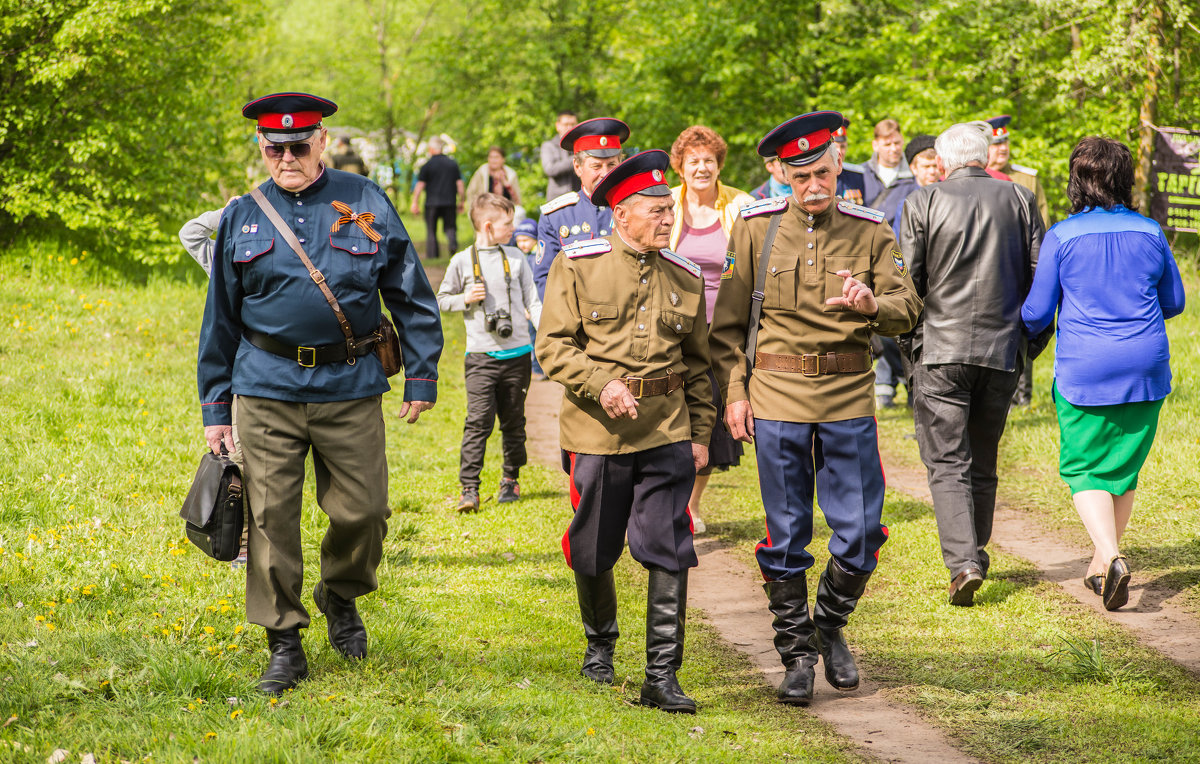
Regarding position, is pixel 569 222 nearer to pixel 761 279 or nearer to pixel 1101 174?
pixel 761 279

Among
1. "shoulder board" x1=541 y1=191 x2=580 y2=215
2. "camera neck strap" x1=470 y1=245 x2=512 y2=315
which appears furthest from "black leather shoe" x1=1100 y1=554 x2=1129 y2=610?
"camera neck strap" x1=470 y1=245 x2=512 y2=315

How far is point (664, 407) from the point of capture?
14.6ft

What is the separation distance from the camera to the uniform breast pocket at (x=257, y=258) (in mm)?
4312

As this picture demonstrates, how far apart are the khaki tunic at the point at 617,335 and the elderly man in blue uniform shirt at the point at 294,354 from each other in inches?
24.4

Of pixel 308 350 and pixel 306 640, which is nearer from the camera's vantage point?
pixel 308 350

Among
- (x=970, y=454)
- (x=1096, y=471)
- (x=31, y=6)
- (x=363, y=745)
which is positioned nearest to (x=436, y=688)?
(x=363, y=745)

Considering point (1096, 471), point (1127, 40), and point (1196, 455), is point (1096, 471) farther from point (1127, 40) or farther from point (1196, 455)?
point (1127, 40)

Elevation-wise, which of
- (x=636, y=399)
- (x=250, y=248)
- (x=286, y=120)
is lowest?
(x=636, y=399)

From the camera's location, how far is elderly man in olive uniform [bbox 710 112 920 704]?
184 inches

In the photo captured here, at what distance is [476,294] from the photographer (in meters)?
7.52

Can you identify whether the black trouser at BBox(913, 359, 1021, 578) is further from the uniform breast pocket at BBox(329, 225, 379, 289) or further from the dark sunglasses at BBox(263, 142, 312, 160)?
the dark sunglasses at BBox(263, 142, 312, 160)

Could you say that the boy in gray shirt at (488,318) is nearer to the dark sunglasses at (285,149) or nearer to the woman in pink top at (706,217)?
the woman in pink top at (706,217)

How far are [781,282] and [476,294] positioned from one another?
320 cm

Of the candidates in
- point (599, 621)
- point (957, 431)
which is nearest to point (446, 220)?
point (957, 431)
